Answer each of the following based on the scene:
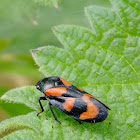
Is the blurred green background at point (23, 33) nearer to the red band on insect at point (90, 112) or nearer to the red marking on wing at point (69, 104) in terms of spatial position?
the red marking on wing at point (69, 104)

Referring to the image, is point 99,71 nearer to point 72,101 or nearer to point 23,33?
point 72,101

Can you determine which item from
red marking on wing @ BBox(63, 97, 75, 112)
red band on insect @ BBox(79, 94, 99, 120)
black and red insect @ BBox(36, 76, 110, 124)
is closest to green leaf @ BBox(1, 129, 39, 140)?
black and red insect @ BBox(36, 76, 110, 124)

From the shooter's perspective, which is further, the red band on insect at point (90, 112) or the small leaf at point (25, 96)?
the small leaf at point (25, 96)

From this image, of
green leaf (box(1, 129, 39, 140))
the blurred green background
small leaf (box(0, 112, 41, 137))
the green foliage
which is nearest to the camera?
green leaf (box(1, 129, 39, 140))

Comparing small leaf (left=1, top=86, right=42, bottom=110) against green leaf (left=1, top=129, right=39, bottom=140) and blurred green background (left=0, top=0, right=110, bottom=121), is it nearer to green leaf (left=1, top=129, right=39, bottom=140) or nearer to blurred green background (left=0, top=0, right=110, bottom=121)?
green leaf (left=1, top=129, right=39, bottom=140)

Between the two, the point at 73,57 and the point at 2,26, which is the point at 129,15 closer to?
the point at 73,57

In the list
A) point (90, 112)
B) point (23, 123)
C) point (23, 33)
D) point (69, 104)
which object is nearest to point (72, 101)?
point (69, 104)

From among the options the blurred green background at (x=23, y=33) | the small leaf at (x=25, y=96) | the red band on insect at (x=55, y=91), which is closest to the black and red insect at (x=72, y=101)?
the red band on insect at (x=55, y=91)

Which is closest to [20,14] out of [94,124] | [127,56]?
[127,56]
